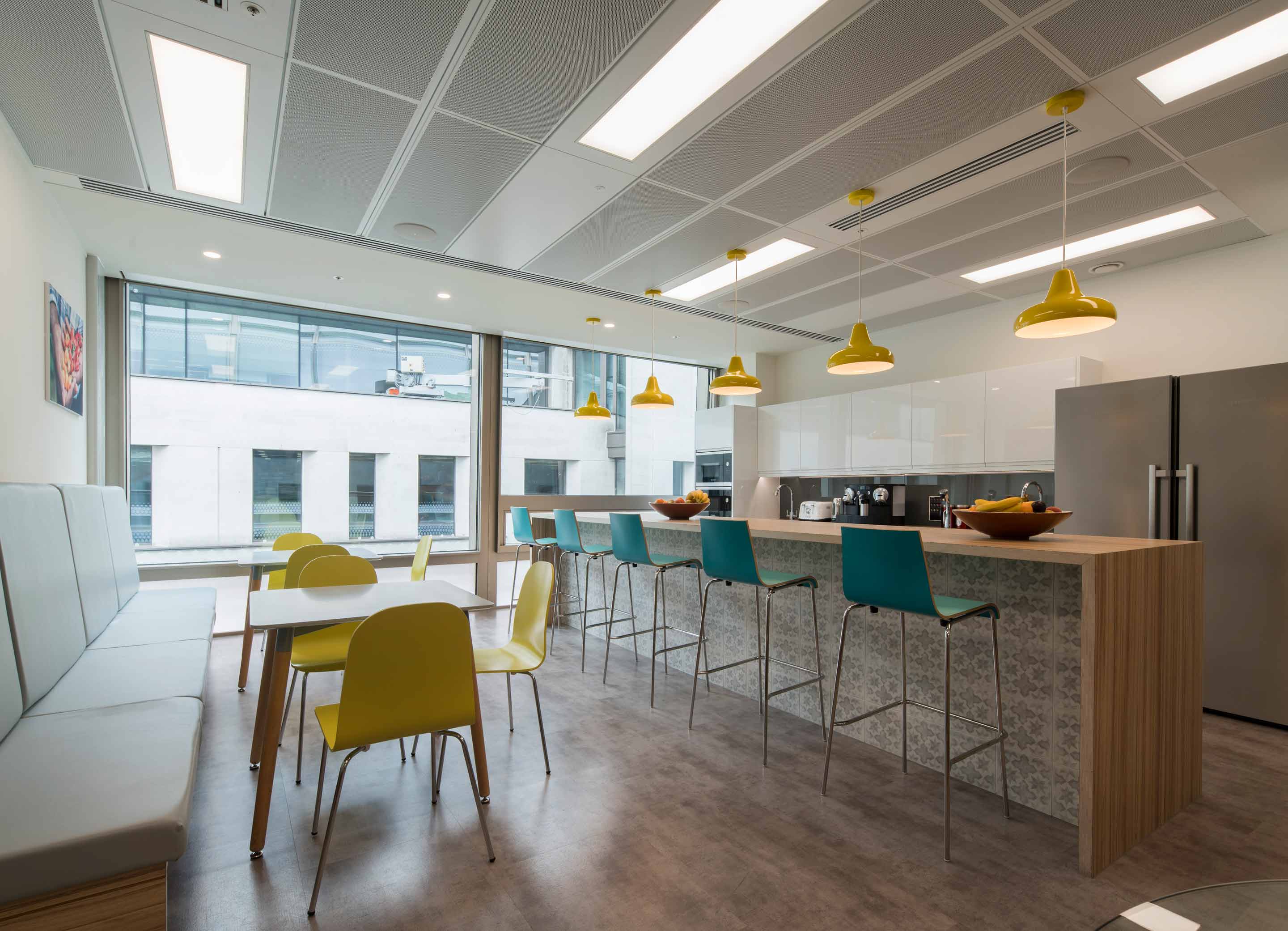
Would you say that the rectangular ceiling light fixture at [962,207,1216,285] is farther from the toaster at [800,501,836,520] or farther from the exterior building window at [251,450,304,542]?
the exterior building window at [251,450,304,542]

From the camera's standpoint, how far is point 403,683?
70.3 inches

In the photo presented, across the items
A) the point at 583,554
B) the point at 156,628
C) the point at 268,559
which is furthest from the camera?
the point at 583,554

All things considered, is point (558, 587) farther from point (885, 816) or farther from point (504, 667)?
point (885, 816)

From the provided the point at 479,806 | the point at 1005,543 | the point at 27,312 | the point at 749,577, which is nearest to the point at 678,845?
the point at 479,806

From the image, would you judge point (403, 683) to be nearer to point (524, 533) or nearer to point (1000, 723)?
point (1000, 723)

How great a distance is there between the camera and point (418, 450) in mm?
5926

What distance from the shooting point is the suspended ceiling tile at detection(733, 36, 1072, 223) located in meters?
2.29

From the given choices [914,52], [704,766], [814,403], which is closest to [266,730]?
[704,766]

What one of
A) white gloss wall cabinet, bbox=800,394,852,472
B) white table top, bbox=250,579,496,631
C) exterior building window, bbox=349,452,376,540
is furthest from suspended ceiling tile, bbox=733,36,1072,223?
exterior building window, bbox=349,452,376,540

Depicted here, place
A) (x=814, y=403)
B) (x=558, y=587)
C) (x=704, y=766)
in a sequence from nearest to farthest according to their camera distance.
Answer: (x=704, y=766), (x=558, y=587), (x=814, y=403)

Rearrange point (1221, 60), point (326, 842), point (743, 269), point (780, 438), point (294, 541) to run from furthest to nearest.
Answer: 1. point (780, 438)
2. point (294, 541)
3. point (743, 269)
4. point (1221, 60)
5. point (326, 842)

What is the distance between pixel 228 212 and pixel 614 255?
6.89ft

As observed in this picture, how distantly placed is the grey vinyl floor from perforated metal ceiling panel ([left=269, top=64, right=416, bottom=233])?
8.41 ft

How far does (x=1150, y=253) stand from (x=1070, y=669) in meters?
3.14
